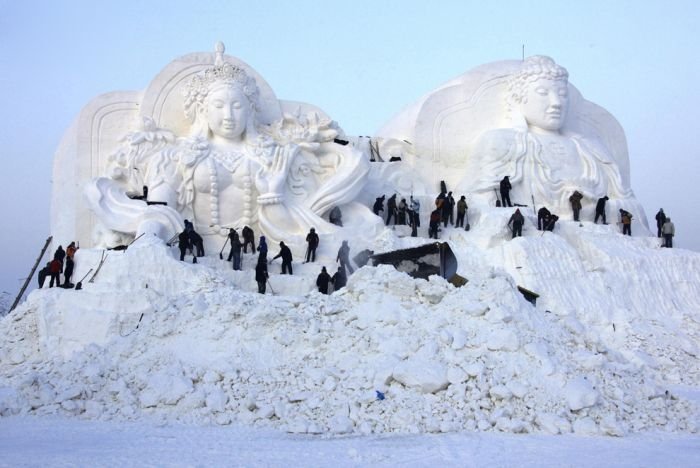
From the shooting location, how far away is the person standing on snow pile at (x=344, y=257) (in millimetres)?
14797

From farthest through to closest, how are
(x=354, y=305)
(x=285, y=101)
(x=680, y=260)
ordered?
(x=285, y=101)
(x=680, y=260)
(x=354, y=305)

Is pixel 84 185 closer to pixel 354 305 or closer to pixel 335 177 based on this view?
pixel 335 177

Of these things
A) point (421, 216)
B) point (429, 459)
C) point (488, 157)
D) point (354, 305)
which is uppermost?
point (488, 157)

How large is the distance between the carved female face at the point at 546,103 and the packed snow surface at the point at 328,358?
5.36 meters

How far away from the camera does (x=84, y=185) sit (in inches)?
606

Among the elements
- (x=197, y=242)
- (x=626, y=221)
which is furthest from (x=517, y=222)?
(x=197, y=242)

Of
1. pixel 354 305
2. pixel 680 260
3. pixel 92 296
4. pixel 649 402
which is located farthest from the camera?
pixel 680 260

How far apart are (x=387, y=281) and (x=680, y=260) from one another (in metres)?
7.30

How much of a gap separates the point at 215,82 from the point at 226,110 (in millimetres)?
539

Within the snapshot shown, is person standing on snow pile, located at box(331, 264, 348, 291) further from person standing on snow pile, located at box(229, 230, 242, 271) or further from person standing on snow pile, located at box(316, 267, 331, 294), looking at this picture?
person standing on snow pile, located at box(229, 230, 242, 271)

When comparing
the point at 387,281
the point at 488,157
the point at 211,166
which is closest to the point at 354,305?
the point at 387,281

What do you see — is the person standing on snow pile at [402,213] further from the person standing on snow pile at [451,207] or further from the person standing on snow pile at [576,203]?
the person standing on snow pile at [576,203]

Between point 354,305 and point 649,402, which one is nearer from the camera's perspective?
point 649,402

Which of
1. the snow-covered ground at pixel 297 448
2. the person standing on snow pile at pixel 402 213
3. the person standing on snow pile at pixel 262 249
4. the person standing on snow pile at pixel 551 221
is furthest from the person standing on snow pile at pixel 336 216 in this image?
the snow-covered ground at pixel 297 448
